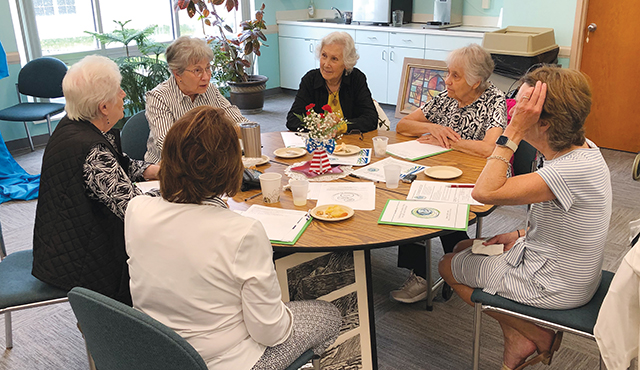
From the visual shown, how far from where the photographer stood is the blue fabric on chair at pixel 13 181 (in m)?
4.16

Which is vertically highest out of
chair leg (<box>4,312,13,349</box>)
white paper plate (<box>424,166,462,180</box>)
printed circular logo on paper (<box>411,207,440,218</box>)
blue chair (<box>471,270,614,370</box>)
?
white paper plate (<box>424,166,462,180</box>)

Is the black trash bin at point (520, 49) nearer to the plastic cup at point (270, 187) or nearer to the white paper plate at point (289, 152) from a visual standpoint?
the white paper plate at point (289, 152)

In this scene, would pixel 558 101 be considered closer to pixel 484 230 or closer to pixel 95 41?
pixel 484 230

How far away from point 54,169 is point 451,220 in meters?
1.36

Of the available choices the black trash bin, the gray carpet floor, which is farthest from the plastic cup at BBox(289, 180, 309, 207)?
the black trash bin

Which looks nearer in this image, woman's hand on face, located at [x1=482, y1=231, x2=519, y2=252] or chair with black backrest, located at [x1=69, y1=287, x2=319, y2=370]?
chair with black backrest, located at [x1=69, y1=287, x2=319, y2=370]

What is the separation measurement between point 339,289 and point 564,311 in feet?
2.47

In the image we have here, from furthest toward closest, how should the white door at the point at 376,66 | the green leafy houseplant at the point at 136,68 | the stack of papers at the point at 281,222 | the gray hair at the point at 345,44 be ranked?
the white door at the point at 376,66 → the green leafy houseplant at the point at 136,68 → the gray hair at the point at 345,44 → the stack of papers at the point at 281,222

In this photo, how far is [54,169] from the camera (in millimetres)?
1860

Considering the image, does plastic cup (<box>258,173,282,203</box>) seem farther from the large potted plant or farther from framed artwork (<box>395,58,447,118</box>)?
the large potted plant

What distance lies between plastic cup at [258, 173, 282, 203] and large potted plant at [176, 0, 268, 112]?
4373 millimetres

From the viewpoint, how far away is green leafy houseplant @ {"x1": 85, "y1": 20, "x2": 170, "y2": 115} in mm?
5258

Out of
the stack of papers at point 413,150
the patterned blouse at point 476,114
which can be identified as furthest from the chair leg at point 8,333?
the patterned blouse at point 476,114

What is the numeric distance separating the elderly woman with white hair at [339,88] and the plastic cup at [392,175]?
0.97 meters
